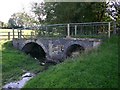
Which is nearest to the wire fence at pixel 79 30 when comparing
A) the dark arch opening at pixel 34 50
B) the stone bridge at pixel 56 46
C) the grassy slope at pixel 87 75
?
the stone bridge at pixel 56 46

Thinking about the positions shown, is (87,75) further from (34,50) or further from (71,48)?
(34,50)

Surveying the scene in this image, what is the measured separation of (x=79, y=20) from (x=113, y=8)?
2.96 m

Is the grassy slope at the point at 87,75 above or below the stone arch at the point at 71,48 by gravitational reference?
below

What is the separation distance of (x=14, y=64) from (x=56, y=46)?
3.50 metres

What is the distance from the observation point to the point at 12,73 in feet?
56.5

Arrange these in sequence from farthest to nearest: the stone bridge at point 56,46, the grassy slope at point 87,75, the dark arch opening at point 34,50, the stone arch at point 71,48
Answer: the dark arch opening at point 34,50 < the stone arch at point 71,48 < the stone bridge at point 56,46 < the grassy slope at point 87,75

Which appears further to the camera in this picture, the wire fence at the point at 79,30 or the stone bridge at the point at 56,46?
the wire fence at the point at 79,30

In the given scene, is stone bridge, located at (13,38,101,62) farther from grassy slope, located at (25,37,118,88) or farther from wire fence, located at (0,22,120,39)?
grassy slope, located at (25,37,118,88)

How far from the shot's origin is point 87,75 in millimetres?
11516

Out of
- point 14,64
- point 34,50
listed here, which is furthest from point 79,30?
point 34,50

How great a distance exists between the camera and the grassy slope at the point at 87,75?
11.0 m

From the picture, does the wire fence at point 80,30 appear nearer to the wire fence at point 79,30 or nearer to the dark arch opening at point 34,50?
the wire fence at point 79,30

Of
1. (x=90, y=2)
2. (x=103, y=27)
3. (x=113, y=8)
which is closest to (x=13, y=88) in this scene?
(x=103, y=27)

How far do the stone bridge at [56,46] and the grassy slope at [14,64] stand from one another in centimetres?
103
